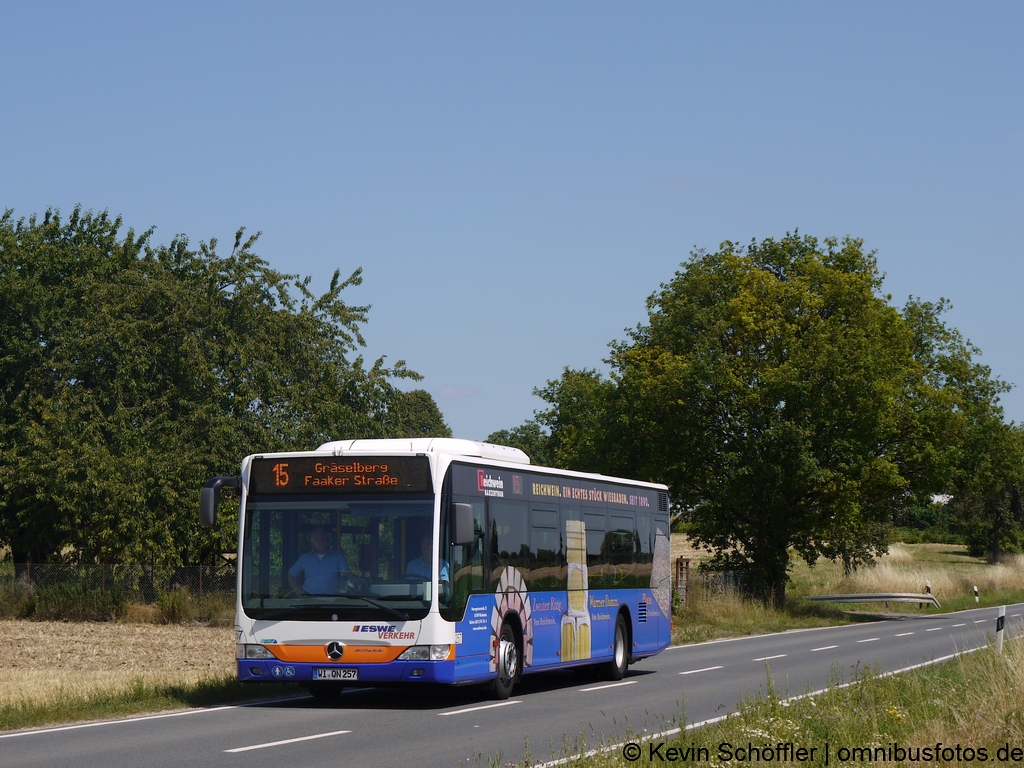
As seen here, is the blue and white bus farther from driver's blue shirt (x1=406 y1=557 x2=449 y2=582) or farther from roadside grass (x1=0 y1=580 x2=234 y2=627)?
roadside grass (x1=0 y1=580 x2=234 y2=627)

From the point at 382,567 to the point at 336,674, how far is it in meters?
1.30

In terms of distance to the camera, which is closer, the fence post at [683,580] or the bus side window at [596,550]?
the bus side window at [596,550]

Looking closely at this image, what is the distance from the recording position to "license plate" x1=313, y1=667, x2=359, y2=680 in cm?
1525

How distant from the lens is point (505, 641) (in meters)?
16.9

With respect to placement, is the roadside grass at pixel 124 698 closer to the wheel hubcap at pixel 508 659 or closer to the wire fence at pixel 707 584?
the wheel hubcap at pixel 508 659

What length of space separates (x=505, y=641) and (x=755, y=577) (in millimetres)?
28211

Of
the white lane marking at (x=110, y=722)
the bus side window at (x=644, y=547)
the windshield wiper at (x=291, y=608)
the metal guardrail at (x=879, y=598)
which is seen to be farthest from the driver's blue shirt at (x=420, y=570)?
the metal guardrail at (x=879, y=598)

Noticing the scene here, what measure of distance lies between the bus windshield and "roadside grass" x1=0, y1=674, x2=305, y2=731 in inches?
70.4

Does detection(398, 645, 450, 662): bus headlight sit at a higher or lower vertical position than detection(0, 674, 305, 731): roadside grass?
higher

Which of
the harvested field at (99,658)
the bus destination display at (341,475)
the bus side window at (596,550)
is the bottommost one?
the harvested field at (99,658)

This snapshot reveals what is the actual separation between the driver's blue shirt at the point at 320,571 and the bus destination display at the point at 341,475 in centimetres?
78

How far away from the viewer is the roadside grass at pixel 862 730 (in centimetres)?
962

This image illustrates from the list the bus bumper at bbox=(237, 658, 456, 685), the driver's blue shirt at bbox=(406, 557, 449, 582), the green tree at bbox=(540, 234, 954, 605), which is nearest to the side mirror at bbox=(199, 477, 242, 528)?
the bus bumper at bbox=(237, 658, 456, 685)

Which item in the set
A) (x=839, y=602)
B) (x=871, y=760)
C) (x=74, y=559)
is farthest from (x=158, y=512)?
(x=871, y=760)
